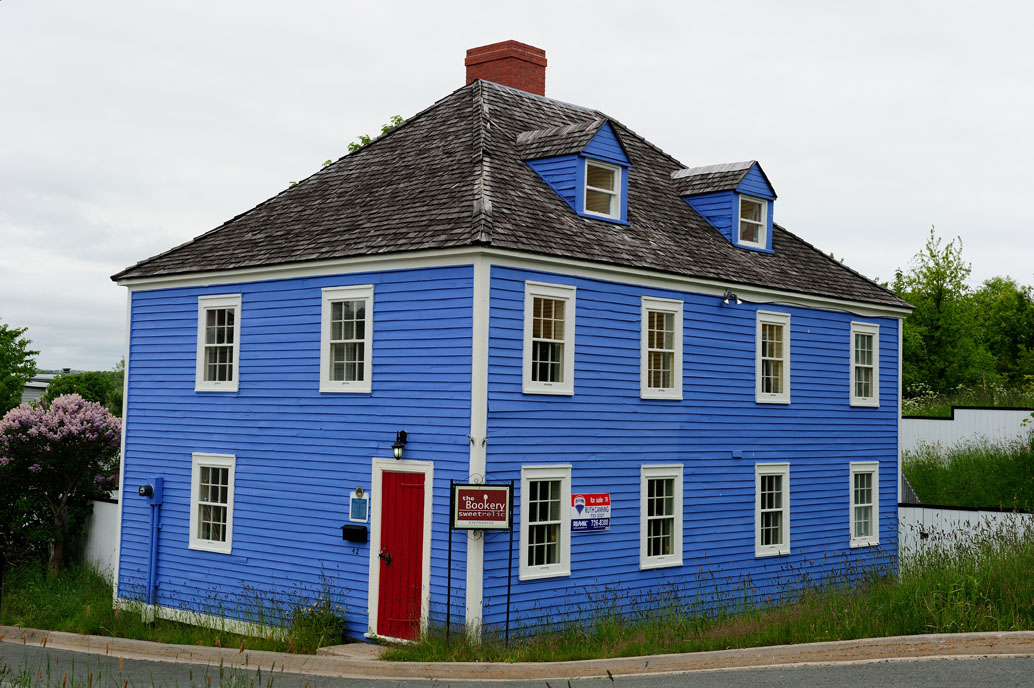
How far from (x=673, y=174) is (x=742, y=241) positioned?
229cm

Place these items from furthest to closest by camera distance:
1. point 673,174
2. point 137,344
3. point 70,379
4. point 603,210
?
point 70,379 → point 673,174 → point 137,344 → point 603,210

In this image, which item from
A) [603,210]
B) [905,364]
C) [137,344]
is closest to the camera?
[603,210]

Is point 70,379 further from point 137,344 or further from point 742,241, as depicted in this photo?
point 742,241

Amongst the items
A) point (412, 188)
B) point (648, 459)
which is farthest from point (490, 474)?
point (412, 188)

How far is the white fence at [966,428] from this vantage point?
30156mm

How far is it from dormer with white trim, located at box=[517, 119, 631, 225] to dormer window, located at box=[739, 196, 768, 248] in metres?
3.87

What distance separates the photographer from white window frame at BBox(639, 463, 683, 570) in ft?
59.5

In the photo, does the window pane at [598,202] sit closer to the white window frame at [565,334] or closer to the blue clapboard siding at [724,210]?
the white window frame at [565,334]

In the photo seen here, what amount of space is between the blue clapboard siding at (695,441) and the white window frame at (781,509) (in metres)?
0.14

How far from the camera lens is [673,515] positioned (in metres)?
18.8

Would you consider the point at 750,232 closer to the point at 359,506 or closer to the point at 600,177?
the point at 600,177

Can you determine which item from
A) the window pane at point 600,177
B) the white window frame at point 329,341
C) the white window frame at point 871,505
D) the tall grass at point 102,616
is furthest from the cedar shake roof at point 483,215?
the tall grass at point 102,616

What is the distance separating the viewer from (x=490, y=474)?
51.9ft

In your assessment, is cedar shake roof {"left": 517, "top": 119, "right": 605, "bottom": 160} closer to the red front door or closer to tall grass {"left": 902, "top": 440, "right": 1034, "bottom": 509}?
the red front door
